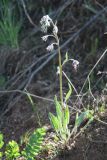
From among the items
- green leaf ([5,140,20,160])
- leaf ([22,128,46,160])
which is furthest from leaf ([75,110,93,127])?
green leaf ([5,140,20,160])

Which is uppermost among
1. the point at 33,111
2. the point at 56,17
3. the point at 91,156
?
the point at 56,17

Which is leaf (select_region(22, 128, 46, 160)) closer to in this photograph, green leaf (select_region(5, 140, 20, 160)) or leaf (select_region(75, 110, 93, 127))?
green leaf (select_region(5, 140, 20, 160))

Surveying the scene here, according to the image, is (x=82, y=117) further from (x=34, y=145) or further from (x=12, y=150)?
(x=12, y=150)

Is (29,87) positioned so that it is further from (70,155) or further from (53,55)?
(70,155)

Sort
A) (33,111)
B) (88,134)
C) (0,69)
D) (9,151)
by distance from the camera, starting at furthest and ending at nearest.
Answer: (0,69) → (33,111) → (88,134) → (9,151)

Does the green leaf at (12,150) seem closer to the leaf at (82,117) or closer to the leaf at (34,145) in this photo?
the leaf at (34,145)

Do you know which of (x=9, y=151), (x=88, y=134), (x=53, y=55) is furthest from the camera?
(x=53, y=55)

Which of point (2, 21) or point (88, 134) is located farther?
point (2, 21)

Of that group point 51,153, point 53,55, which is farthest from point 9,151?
point 53,55

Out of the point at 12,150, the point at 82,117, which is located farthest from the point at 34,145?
the point at 82,117

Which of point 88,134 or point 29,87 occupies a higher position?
point 29,87

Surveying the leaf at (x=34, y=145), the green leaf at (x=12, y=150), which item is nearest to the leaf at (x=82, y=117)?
the leaf at (x=34, y=145)
